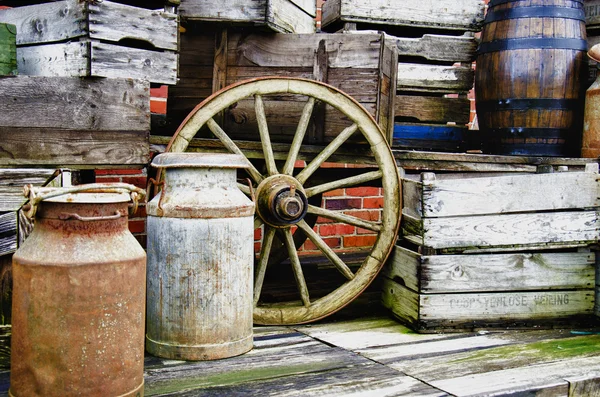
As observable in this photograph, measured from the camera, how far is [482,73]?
3.68m

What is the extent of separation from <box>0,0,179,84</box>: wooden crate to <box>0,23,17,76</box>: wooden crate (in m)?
0.16

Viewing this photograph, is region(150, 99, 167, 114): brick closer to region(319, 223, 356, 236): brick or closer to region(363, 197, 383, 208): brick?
region(319, 223, 356, 236): brick

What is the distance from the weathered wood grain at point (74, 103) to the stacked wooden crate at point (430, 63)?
1.41 metres

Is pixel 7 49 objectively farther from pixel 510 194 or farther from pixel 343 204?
pixel 343 204

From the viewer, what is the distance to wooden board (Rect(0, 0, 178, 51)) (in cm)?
259

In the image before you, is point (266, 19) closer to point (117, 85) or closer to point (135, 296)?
point (117, 85)

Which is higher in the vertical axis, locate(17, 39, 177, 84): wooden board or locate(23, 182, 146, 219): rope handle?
locate(17, 39, 177, 84): wooden board

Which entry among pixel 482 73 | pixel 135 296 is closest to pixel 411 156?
pixel 482 73

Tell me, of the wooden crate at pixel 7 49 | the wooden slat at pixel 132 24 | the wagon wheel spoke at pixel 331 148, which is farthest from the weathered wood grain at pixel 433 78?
the wooden crate at pixel 7 49

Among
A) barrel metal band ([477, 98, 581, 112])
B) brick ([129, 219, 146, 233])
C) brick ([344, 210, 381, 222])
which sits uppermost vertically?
barrel metal band ([477, 98, 581, 112])

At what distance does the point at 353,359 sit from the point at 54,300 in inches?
42.9

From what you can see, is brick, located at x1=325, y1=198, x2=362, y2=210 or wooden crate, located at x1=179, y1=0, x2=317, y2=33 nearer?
wooden crate, located at x1=179, y1=0, x2=317, y2=33

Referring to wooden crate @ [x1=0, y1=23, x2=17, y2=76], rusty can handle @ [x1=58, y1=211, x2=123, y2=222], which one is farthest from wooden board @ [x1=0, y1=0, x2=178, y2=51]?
rusty can handle @ [x1=58, y1=211, x2=123, y2=222]

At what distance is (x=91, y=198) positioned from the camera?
6.28ft
